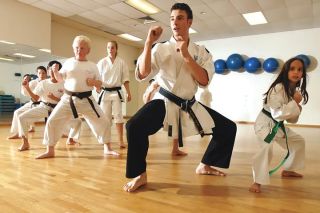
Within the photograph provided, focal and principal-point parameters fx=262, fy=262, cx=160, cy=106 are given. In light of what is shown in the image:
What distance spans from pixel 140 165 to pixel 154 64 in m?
0.72

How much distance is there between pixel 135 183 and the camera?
69.9 inches

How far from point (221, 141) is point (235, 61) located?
705 centimetres

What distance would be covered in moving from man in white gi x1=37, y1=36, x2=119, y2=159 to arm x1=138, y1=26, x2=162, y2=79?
3.66ft

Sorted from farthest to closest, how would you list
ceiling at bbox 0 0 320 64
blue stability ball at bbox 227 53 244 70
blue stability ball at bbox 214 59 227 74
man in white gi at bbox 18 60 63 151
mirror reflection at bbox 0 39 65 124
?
blue stability ball at bbox 214 59 227 74, blue stability ball at bbox 227 53 244 70, mirror reflection at bbox 0 39 65 124, ceiling at bbox 0 0 320 64, man in white gi at bbox 18 60 63 151

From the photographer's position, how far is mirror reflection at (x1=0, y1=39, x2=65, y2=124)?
649 cm

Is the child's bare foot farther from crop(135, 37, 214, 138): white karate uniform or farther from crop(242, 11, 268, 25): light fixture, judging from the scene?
crop(242, 11, 268, 25): light fixture

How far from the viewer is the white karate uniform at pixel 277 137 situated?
5.89 feet

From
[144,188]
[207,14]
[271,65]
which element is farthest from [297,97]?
[271,65]

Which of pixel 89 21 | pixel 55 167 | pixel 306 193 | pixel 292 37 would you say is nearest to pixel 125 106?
pixel 89 21

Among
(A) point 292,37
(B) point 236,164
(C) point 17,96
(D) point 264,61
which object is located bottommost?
(B) point 236,164

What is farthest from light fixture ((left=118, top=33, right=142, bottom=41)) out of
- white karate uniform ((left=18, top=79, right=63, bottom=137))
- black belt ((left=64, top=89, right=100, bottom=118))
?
black belt ((left=64, top=89, right=100, bottom=118))

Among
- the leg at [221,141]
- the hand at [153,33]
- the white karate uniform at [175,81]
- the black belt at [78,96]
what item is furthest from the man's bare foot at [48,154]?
the hand at [153,33]

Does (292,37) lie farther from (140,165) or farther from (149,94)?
(140,165)

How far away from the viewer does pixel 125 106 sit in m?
11.2
